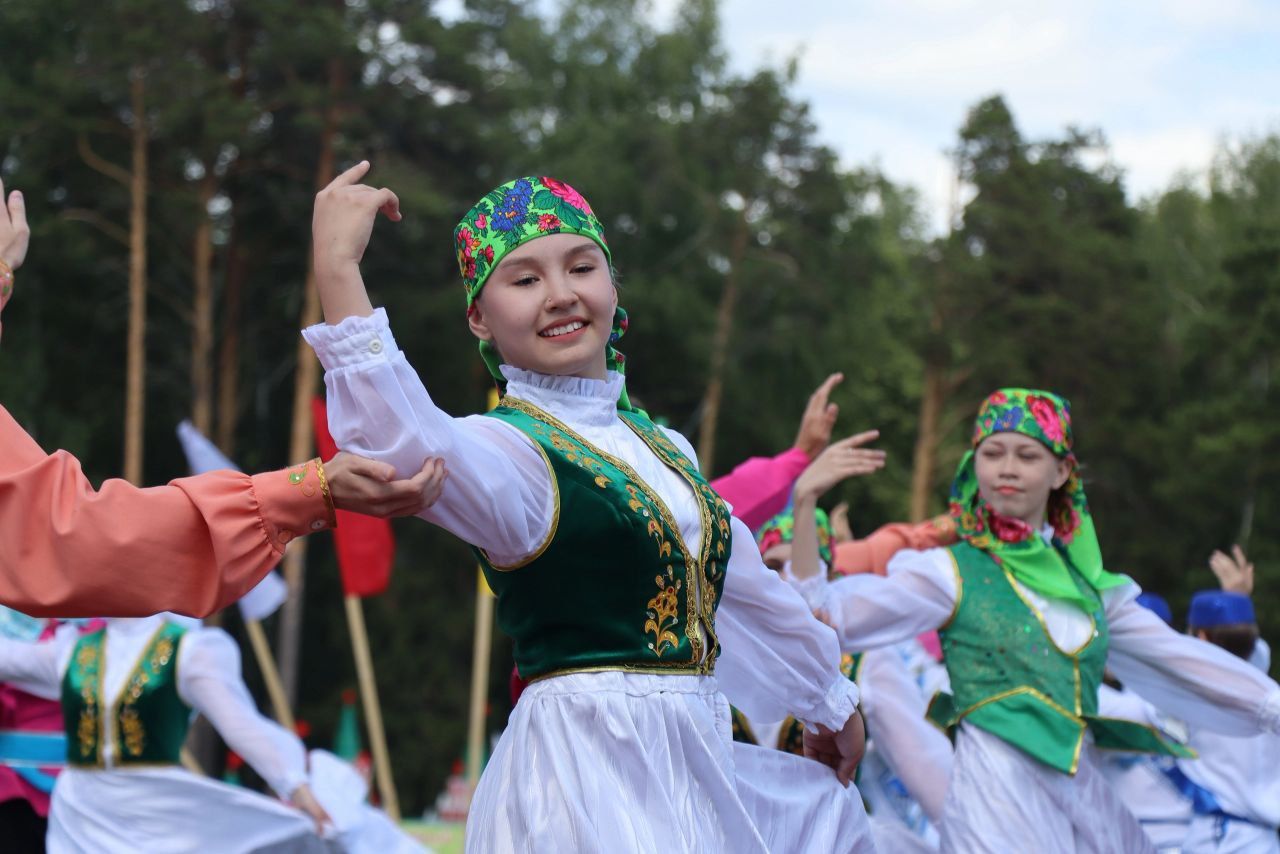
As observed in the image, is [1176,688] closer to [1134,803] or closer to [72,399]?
[1134,803]

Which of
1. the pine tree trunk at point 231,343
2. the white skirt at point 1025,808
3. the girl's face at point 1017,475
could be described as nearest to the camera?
the white skirt at point 1025,808

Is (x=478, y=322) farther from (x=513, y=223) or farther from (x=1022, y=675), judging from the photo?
(x=1022, y=675)

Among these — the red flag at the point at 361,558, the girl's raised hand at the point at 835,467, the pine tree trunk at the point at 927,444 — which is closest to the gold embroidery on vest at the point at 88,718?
the girl's raised hand at the point at 835,467

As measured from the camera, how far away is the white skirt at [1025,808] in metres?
4.98

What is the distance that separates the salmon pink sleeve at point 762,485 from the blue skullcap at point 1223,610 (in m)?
2.46

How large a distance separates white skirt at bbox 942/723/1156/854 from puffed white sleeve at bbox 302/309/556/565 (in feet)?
8.51

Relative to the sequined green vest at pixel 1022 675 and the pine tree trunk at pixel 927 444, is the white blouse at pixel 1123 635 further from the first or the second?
the pine tree trunk at pixel 927 444

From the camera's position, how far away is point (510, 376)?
337 cm

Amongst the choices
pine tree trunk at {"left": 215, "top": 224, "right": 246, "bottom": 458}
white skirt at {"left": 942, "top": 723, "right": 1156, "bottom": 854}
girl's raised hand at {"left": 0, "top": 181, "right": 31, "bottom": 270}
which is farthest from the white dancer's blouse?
pine tree trunk at {"left": 215, "top": 224, "right": 246, "bottom": 458}

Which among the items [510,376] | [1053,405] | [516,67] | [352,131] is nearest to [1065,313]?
[352,131]

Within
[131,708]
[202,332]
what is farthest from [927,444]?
[131,708]

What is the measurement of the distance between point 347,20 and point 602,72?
329 inches

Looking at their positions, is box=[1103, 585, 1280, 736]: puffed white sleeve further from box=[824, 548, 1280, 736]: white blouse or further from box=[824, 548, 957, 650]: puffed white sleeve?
box=[824, 548, 957, 650]: puffed white sleeve

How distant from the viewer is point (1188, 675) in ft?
17.3
